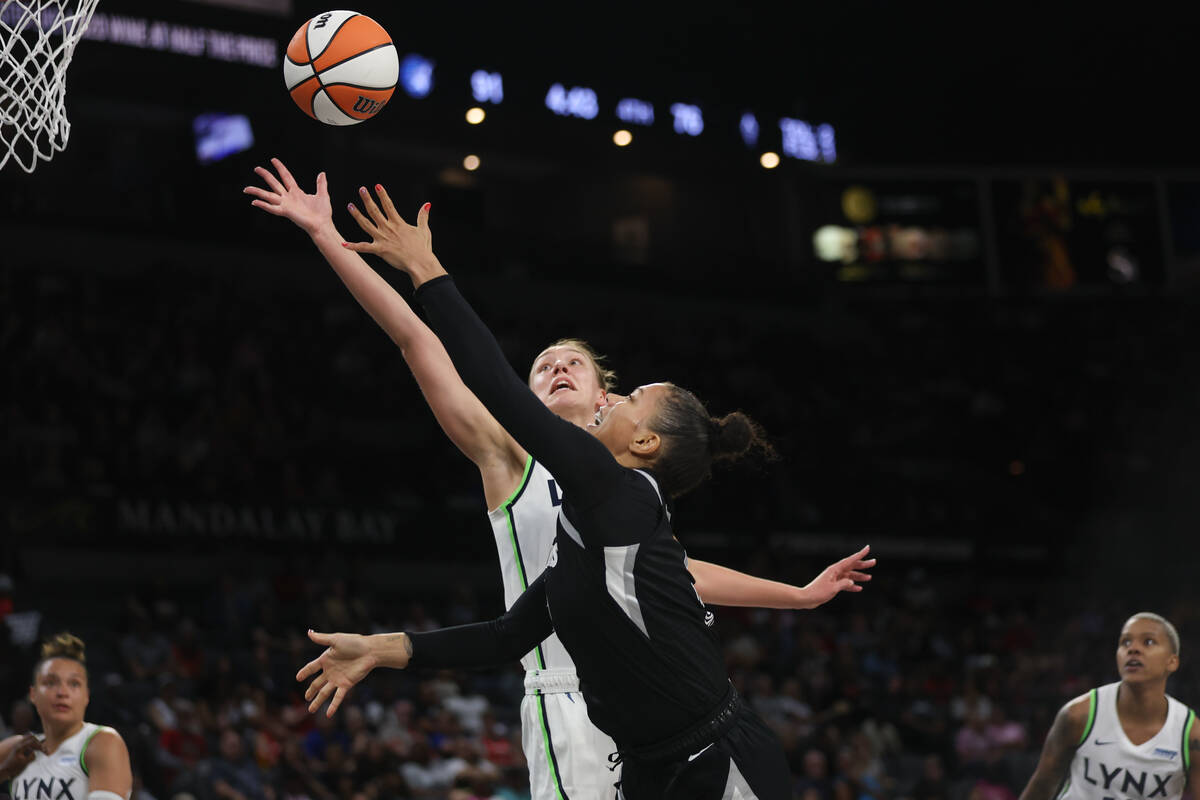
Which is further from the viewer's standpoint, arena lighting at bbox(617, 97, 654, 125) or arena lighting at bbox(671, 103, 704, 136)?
arena lighting at bbox(671, 103, 704, 136)

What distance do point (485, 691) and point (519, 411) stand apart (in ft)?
34.9

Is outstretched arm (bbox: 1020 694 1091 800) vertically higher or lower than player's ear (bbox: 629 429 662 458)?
lower

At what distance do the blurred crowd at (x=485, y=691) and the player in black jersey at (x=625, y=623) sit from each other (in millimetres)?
5435

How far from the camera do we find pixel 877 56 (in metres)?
21.3

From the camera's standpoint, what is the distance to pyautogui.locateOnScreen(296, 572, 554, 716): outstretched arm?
3037 millimetres

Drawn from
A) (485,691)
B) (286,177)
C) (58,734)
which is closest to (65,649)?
(58,734)

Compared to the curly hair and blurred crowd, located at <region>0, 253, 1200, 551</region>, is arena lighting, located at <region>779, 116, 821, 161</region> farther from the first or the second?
the curly hair

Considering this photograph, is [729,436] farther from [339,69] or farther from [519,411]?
[339,69]

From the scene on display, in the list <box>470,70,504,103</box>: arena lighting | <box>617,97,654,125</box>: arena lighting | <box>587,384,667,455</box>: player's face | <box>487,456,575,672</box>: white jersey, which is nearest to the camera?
<box>587,384,667,455</box>: player's face

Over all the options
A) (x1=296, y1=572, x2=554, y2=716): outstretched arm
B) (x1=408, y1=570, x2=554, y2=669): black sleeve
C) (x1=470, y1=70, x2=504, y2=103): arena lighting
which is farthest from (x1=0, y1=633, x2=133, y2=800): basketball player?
(x1=470, y1=70, x2=504, y2=103): arena lighting

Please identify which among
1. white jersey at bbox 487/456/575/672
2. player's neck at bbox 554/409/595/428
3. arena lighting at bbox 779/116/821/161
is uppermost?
arena lighting at bbox 779/116/821/161

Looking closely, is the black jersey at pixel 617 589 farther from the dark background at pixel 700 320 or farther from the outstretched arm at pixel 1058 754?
the dark background at pixel 700 320

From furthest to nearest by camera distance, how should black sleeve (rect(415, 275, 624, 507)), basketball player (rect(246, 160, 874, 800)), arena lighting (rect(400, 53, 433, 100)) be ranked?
arena lighting (rect(400, 53, 433, 100)) < basketball player (rect(246, 160, 874, 800)) < black sleeve (rect(415, 275, 624, 507))

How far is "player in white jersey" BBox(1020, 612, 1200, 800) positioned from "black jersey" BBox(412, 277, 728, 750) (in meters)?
3.37
